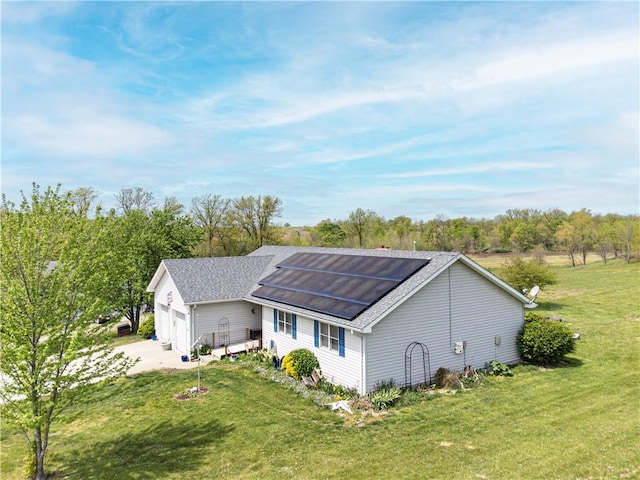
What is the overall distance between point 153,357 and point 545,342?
18.6 metres

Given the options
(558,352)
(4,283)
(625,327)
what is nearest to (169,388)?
(4,283)

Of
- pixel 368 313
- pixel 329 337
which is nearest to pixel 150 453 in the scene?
pixel 329 337

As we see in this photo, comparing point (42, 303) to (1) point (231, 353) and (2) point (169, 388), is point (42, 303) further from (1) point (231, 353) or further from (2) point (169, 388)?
(1) point (231, 353)

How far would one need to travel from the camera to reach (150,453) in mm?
10445

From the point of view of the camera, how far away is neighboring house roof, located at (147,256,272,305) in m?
20.5

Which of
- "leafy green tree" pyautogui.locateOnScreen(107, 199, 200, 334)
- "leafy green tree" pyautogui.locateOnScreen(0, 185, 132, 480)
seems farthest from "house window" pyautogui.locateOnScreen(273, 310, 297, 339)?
"leafy green tree" pyautogui.locateOnScreen(107, 199, 200, 334)

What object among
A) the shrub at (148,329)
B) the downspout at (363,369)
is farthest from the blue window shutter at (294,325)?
the shrub at (148,329)

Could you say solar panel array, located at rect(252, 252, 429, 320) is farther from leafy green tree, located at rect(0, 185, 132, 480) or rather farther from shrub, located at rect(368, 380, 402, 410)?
leafy green tree, located at rect(0, 185, 132, 480)

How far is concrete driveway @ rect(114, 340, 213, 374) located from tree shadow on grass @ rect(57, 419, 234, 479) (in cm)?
697

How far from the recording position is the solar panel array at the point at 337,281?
14.8m

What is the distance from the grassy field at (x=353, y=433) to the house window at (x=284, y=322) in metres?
2.41

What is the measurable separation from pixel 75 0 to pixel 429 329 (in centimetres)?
1612

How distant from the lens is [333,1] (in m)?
15.1

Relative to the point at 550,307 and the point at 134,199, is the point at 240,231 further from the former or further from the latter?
the point at 550,307
